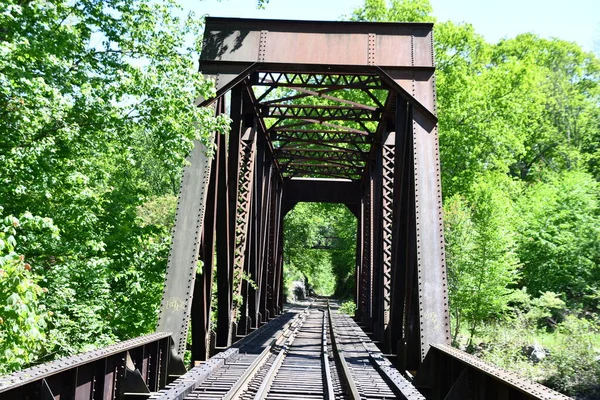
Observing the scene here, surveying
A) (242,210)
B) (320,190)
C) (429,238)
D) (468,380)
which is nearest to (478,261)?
(320,190)

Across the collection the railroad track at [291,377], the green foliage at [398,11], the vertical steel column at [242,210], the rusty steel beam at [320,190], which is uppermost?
the green foliage at [398,11]

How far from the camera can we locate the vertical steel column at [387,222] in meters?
12.9

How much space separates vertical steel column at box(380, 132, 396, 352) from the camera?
1285 cm

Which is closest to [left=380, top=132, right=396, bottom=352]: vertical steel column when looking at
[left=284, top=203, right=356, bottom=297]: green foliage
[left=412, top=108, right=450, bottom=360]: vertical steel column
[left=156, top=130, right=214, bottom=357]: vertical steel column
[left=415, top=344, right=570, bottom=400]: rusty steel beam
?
[left=412, top=108, right=450, bottom=360]: vertical steel column

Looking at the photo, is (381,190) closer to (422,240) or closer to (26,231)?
(422,240)

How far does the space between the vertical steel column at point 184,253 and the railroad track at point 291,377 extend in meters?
0.69

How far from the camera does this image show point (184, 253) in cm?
756

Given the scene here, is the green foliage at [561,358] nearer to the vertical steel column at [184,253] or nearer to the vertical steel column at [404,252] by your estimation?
the vertical steel column at [404,252]

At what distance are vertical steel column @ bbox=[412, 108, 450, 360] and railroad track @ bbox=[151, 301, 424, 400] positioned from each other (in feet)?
2.77

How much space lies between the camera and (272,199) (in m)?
21.5

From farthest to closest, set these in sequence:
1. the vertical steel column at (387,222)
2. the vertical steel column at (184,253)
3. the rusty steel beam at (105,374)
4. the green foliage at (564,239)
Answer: the green foliage at (564,239), the vertical steel column at (387,222), the vertical steel column at (184,253), the rusty steel beam at (105,374)

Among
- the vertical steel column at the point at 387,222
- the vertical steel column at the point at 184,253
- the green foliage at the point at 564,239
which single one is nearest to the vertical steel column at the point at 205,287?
the vertical steel column at the point at 184,253

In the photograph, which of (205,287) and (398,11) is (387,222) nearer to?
(205,287)

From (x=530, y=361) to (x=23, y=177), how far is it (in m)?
15.0
